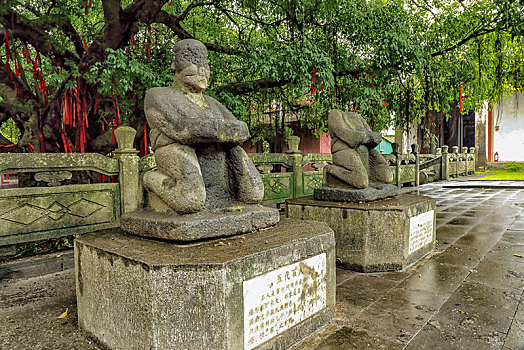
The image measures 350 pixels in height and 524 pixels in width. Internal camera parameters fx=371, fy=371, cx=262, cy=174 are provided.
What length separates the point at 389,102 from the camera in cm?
956

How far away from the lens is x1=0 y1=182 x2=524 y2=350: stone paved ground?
2635mm

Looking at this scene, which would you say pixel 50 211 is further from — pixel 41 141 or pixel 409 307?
pixel 409 307

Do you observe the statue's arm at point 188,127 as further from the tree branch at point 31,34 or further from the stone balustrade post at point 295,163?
the tree branch at point 31,34

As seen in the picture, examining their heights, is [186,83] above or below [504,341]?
above

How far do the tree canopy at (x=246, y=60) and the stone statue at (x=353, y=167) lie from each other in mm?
2682

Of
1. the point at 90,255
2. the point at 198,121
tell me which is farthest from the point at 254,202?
the point at 90,255

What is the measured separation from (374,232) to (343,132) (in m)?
1.38

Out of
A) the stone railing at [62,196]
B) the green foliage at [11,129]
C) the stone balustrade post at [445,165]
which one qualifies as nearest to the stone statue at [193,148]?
the stone railing at [62,196]

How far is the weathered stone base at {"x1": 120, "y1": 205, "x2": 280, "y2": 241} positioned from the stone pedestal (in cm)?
153

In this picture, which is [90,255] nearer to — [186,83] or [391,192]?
[186,83]

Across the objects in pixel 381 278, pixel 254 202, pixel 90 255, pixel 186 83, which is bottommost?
pixel 381 278

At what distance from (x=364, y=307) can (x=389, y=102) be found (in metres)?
7.41

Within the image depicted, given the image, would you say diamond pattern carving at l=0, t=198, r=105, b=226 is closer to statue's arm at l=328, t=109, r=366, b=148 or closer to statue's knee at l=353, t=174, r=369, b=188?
statue's arm at l=328, t=109, r=366, b=148

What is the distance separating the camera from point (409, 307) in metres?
3.21
